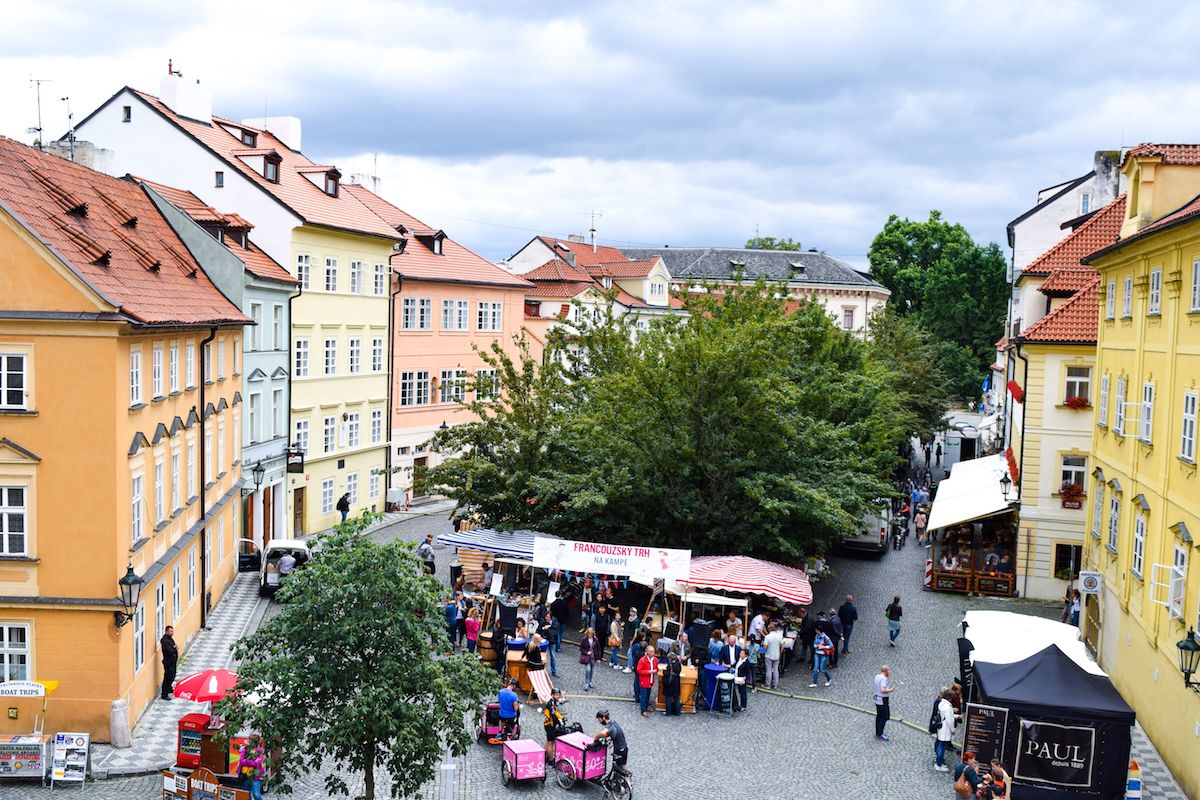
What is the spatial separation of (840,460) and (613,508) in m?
6.42

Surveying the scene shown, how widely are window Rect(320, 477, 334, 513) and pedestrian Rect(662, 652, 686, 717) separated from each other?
21271 millimetres

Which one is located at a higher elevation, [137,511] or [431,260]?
[431,260]

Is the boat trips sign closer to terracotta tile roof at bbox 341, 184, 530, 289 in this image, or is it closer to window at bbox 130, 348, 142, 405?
window at bbox 130, 348, 142, 405

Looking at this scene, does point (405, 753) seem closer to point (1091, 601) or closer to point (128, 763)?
point (128, 763)

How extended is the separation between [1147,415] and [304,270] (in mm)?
26188

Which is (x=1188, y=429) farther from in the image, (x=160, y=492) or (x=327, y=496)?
(x=327, y=496)

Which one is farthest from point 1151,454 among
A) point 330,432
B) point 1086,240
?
point 330,432

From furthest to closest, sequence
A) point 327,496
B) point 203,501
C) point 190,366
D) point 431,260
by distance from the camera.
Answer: point 431,260 < point 327,496 < point 203,501 < point 190,366

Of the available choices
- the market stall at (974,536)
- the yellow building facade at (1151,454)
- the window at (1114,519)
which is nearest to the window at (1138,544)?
the yellow building facade at (1151,454)

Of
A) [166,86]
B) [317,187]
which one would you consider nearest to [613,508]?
[317,187]

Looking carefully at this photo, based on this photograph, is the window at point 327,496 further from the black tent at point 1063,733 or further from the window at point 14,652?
the black tent at point 1063,733

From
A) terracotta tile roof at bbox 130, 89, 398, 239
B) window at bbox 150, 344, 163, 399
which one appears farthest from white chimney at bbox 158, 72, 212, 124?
window at bbox 150, 344, 163, 399

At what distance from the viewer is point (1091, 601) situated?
2803 cm

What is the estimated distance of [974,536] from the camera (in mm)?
38906
